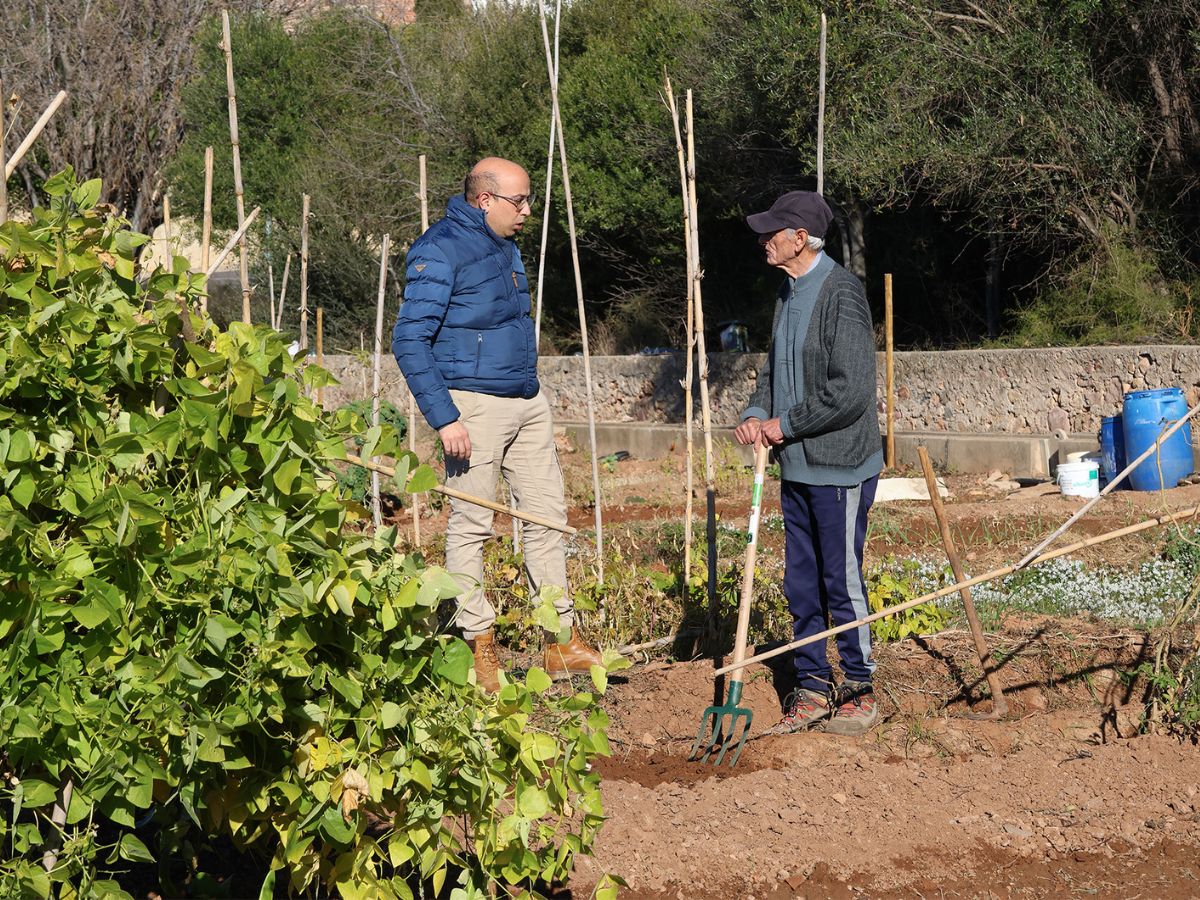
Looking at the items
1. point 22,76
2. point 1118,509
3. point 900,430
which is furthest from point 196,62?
point 1118,509

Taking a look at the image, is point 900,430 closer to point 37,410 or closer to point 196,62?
point 37,410

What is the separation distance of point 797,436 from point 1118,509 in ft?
15.6

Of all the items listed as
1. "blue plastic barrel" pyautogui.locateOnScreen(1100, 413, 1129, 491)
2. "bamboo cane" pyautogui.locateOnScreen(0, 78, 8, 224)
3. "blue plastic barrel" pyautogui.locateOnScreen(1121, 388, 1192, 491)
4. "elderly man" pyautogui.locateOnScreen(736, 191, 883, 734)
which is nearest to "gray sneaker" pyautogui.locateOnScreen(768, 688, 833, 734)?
"elderly man" pyautogui.locateOnScreen(736, 191, 883, 734)

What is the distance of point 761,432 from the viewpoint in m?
3.89

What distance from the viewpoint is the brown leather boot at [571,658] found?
4395 mm

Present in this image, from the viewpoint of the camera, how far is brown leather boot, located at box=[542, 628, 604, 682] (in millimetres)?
4395

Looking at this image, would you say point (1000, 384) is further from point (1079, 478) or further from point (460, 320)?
point (460, 320)

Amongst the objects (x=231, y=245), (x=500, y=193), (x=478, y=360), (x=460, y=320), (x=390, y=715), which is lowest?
(x=390, y=715)

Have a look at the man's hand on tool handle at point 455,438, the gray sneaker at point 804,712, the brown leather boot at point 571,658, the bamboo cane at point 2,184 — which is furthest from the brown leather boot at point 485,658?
the bamboo cane at point 2,184

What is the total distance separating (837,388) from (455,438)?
1230mm

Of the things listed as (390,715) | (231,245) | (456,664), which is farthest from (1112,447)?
(390,715)

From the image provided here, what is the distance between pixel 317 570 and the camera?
80.4 inches

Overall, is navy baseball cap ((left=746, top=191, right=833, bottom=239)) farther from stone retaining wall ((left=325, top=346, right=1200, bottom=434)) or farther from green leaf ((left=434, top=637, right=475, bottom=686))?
stone retaining wall ((left=325, top=346, right=1200, bottom=434))

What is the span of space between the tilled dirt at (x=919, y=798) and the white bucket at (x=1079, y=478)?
4948mm
